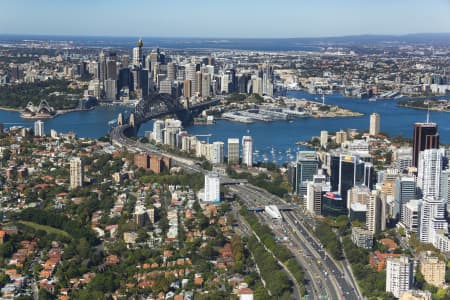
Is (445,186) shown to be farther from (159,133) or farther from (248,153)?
(159,133)

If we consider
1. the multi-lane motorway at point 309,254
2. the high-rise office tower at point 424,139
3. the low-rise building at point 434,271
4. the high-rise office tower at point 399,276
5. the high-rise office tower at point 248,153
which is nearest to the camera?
the high-rise office tower at point 399,276

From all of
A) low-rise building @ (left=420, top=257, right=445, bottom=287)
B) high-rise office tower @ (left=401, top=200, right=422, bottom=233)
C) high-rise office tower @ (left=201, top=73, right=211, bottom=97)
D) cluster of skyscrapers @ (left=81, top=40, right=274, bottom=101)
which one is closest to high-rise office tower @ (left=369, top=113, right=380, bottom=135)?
high-rise office tower @ (left=401, top=200, right=422, bottom=233)

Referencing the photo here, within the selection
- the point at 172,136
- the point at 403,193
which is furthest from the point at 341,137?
the point at 403,193

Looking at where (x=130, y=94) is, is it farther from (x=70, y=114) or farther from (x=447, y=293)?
(x=447, y=293)

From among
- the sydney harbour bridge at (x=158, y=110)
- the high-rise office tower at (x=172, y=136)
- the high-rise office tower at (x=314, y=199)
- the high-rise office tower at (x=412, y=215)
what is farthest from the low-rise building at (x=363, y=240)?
the sydney harbour bridge at (x=158, y=110)

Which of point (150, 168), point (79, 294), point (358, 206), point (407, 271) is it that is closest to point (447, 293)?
point (407, 271)

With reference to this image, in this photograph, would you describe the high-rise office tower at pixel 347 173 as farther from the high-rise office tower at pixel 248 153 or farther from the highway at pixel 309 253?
the high-rise office tower at pixel 248 153
